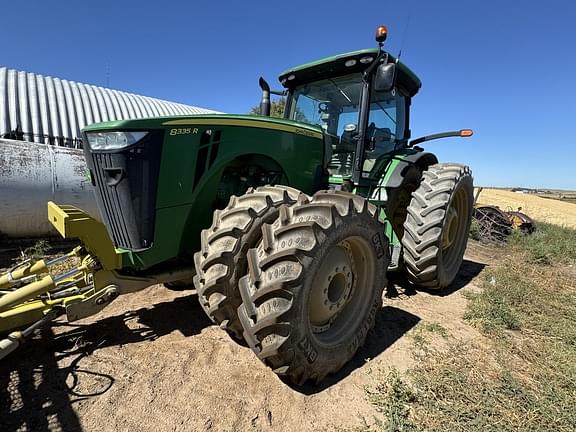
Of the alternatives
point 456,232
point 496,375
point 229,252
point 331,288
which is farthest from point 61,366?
point 456,232

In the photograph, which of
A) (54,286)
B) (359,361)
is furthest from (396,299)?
(54,286)

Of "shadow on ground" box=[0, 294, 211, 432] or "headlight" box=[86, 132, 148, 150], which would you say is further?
"headlight" box=[86, 132, 148, 150]

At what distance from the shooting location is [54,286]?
2301 mm

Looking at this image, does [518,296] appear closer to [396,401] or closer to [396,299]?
[396,299]

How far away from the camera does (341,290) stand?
260 centimetres

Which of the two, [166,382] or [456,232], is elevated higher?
[456,232]

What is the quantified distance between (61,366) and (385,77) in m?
3.50

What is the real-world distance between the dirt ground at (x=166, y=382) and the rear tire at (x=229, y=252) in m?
0.42

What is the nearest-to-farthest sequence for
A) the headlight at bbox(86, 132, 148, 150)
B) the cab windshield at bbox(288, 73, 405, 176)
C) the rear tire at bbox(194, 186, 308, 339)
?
the rear tire at bbox(194, 186, 308, 339), the headlight at bbox(86, 132, 148, 150), the cab windshield at bbox(288, 73, 405, 176)

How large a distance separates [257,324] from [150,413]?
31.2 inches

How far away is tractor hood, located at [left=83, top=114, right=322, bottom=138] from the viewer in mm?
2389

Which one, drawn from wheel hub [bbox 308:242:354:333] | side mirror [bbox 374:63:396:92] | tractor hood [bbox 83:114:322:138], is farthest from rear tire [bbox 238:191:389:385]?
side mirror [bbox 374:63:396:92]

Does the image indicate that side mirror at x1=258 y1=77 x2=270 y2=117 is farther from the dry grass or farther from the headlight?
the dry grass

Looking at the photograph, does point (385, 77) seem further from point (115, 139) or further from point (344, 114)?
point (115, 139)
